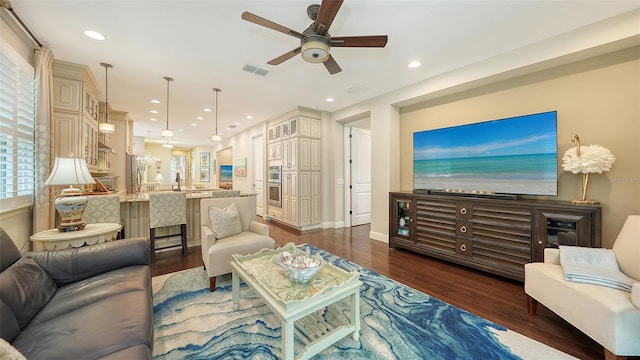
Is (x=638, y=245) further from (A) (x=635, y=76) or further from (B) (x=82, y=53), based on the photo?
(B) (x=82, y=53)

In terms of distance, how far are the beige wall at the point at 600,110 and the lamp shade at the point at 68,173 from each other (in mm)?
4985

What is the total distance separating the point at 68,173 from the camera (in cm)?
218

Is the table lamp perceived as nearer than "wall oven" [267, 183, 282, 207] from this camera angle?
Yes

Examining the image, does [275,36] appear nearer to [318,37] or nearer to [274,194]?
[318,37]

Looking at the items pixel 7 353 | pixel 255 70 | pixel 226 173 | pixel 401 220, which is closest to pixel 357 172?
pixel 401 220

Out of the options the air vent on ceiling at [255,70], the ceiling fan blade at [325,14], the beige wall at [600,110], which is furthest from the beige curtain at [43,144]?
the beige wall at [600,110]

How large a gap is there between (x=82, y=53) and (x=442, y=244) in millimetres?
5466

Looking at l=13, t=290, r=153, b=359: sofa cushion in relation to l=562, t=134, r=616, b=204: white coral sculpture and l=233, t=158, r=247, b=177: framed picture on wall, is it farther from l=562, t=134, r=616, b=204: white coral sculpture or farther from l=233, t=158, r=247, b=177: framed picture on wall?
l=233, t=158, r=247, b=177: framed picture on wall

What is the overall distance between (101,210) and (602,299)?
4882mm

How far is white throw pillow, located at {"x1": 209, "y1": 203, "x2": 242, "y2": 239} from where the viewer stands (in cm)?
280

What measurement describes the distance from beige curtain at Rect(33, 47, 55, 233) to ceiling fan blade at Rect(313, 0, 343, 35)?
317 centimetres

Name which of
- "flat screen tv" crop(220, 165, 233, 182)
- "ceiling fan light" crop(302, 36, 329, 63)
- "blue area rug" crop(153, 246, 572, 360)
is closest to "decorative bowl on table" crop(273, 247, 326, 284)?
"blue area rug" crop(153, 246, 572, 360)

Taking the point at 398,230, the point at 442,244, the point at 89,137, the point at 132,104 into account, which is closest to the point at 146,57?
the point at 89,137

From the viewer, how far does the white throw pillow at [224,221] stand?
9.18 feet
